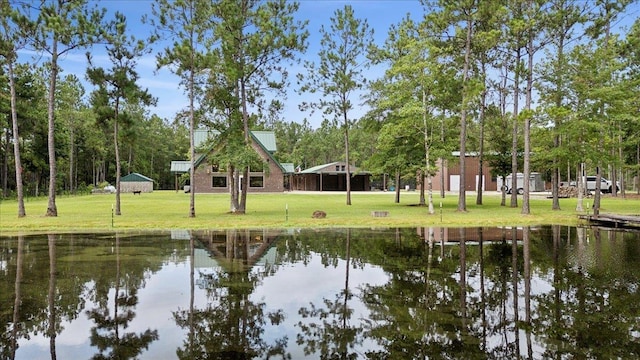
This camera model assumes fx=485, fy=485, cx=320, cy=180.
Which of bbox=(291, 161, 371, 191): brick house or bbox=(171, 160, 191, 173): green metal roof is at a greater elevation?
bbox=(171, 160, 191, 173): green metal roof

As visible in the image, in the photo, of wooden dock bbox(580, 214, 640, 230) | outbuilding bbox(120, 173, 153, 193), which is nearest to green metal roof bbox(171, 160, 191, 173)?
outbuilding bbox(120, 173, 153, 193)

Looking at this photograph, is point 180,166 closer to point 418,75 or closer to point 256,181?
point 256,181

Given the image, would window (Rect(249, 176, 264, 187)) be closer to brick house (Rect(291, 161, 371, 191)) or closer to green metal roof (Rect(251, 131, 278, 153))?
green metal roof (Rect(251, 131, 278, 153))

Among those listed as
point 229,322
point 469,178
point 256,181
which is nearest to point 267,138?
point 256,181

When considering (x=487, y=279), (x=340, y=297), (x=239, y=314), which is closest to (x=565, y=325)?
(x=487, y=279)

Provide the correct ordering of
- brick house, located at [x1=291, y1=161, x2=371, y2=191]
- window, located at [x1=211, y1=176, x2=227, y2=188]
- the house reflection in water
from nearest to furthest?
the house reflection in water
window, located at [x1=211, y1=176, x2=227, y2=188]
brick house, located at [x1=291, y1=161, x2=371, y2=191]

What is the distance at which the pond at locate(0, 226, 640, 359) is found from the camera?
6.80 meters

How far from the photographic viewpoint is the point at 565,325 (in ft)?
24.8

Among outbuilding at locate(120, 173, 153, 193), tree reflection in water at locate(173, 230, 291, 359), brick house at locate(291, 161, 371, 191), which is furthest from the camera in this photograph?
outbuilding at locate(120, 173, 153, 193)

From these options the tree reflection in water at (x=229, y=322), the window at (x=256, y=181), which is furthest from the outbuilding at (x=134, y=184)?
the tree reflection in water at (x=229, y=322)

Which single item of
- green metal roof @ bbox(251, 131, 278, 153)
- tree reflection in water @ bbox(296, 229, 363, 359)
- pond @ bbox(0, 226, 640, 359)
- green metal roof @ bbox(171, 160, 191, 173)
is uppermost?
green metal roof @ bbox(251, 131, 278, 153)

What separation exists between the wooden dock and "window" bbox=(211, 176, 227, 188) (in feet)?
147

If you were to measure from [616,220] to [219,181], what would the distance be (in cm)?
4689

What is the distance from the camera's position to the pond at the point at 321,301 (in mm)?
6797
